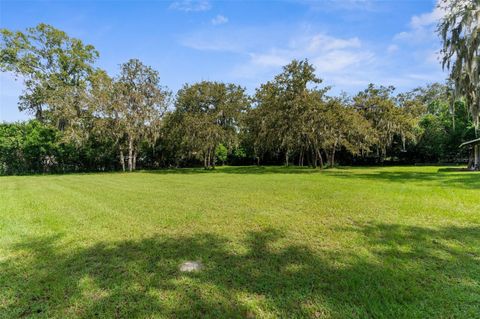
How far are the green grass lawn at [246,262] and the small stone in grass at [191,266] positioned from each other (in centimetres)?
8

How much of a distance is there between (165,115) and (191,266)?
21627 mm

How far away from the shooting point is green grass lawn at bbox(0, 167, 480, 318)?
2.21 meters

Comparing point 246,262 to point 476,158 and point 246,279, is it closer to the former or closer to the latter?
point 246,279

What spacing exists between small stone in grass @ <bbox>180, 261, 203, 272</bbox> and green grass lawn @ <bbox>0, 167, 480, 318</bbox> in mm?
75

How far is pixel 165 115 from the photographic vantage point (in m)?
22.9

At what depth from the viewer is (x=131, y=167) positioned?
2350 centimetres

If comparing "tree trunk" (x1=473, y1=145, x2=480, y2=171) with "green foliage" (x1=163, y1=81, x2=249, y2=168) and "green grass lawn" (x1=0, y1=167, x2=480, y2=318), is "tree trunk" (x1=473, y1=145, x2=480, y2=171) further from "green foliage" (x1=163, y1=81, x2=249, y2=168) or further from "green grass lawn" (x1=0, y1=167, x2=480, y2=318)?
"green foliage" (x1=163, y1=81, x2=249, y2=168)

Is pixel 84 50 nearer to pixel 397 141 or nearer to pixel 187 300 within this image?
pixel 187 300

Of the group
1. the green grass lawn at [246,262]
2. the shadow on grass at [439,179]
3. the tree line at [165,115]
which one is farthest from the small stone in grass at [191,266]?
the tree line at [165,115]

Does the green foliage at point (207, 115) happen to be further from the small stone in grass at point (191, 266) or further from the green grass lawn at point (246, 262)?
the small stone in grass at point (191, 266)

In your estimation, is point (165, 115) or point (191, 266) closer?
point (191, 266)

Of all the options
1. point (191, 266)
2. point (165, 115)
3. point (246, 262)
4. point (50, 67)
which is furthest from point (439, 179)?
point (50, 67)

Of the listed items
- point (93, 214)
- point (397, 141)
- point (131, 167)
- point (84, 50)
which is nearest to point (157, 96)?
point (131, 167)

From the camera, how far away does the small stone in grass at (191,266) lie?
2920 mm
